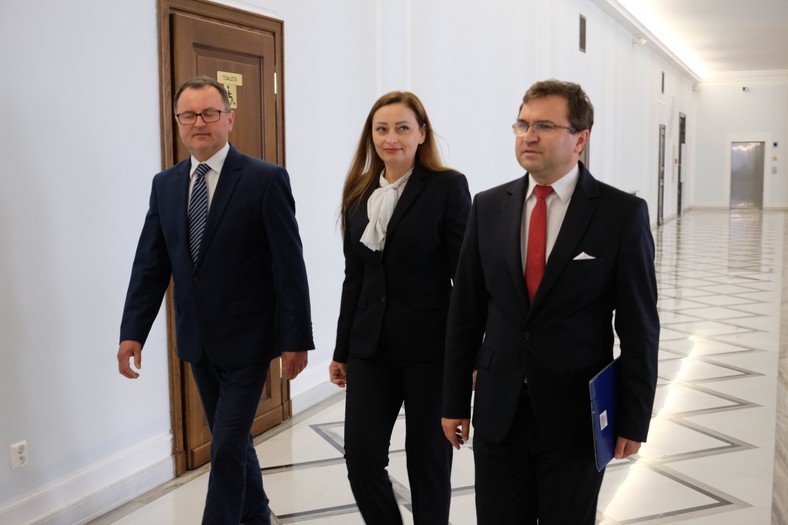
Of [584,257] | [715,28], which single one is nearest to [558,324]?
[584,257]

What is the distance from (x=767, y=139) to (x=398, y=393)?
27487 mm

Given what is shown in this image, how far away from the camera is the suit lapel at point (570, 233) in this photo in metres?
2.12

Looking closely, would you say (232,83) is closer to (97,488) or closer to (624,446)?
(97,488)

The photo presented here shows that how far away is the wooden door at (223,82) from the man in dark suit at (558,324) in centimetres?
254

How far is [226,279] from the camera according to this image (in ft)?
9.92

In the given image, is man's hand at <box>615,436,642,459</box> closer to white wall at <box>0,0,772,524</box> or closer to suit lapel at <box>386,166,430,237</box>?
suit lapel at <box>386,166,430,237</box>

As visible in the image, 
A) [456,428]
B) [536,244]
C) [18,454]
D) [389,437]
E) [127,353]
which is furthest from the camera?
[18,454]

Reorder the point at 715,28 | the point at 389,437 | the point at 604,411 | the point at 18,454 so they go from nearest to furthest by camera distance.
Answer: the point at 604,411, the point at 389,437, the point at 18,454, the point at 715,28

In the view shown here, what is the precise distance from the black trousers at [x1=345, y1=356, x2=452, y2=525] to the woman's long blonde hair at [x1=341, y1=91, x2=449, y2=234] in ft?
2.01

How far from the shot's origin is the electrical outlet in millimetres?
3355

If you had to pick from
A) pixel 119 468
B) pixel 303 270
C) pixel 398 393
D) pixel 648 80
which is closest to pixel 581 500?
pixel 398 393

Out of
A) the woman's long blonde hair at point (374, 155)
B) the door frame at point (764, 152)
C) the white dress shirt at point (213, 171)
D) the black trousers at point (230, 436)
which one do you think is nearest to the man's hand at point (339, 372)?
the black trousers at point (230, 436)

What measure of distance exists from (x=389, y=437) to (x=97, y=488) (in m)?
1.79

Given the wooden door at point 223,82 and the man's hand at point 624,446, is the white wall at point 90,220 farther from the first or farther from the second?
the man's hand at point 624,446
